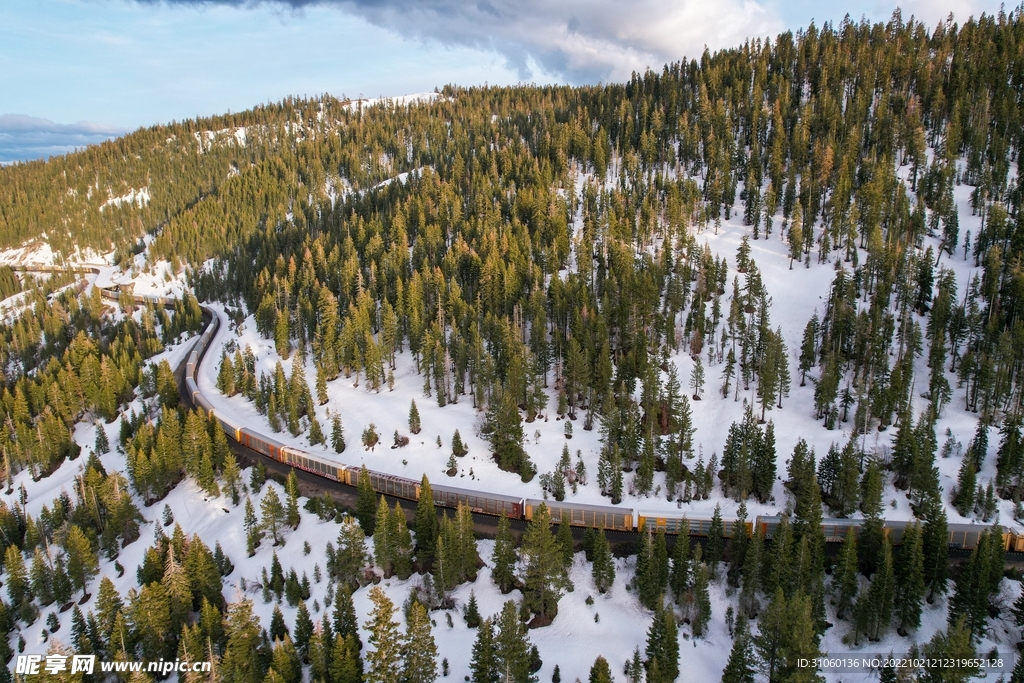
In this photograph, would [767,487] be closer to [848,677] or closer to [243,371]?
[848,677]

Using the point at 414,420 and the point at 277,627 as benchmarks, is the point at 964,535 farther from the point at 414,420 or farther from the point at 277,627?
the point at 277,627

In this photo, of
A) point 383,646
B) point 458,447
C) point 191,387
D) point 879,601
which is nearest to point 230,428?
point 191,387

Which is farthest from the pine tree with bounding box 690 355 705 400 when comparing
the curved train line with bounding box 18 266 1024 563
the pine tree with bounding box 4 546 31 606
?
the pine tree with bounding box 4 546 31 606

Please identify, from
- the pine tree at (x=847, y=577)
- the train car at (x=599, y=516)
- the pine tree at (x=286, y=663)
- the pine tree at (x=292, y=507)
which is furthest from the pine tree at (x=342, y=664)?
the pine tree at (x=847, y=577)

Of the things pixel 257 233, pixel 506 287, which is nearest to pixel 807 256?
pixel 506 287

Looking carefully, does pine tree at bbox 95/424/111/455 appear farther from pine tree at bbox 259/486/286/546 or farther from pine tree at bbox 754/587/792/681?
pine tree at bbox 754/587/792/681

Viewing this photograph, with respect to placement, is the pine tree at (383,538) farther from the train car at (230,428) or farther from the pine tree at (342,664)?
the train car at (230,428)
